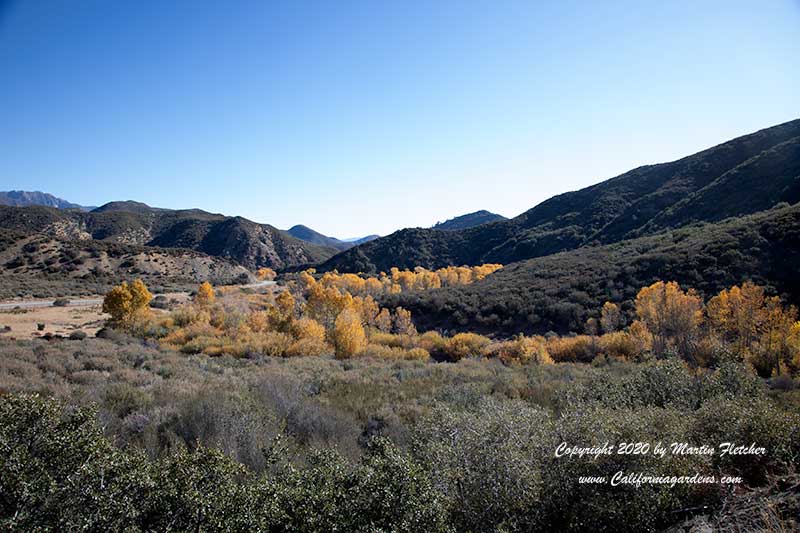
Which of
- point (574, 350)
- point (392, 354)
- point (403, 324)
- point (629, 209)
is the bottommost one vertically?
point (574, 350)

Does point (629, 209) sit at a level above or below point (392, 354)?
above

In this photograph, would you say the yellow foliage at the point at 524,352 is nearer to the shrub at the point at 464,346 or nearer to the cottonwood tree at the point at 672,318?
the shrub at the point at 464,346

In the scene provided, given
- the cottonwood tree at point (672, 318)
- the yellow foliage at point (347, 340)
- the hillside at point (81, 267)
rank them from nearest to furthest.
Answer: the cottonwood tree at point (672, 318), the yellow foliage at point (347, 340), the hillside at point (81, 267)

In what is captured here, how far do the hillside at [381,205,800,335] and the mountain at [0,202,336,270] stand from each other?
243ft

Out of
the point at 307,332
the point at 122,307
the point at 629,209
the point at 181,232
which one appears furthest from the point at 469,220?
the point at 122,307

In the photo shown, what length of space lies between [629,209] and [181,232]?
373 feet

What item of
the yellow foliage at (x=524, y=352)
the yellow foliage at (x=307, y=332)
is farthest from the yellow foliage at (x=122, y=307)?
the yellow foliage at (x=524, y=352)

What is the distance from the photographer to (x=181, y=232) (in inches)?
4198

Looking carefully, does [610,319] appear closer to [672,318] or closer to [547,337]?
[672,318]

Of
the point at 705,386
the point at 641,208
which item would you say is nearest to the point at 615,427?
the point at 705,386

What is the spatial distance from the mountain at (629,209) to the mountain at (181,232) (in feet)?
70.7

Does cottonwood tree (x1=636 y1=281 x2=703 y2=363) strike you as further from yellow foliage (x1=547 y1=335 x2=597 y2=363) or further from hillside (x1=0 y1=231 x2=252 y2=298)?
hillside (x1=0 y1=231 x2=252 y2=298)

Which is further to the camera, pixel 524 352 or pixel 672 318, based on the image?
pixel 524 352

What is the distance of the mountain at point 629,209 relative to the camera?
1923 inches
